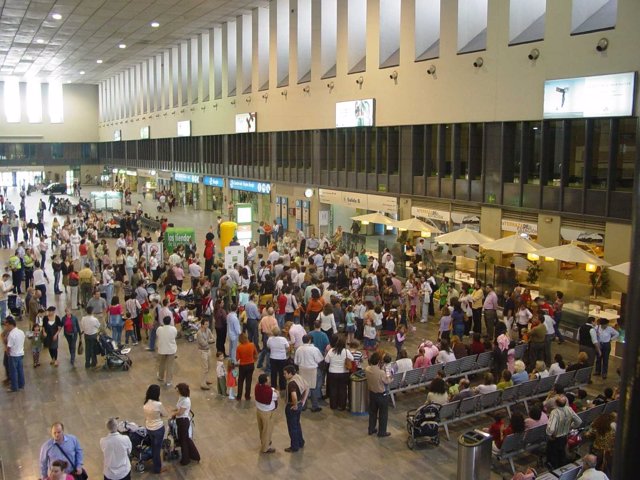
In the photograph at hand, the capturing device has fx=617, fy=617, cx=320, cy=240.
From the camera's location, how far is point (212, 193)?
48031 mm

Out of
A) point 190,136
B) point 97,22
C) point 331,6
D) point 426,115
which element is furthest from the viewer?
point 190,136

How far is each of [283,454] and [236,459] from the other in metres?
0.72

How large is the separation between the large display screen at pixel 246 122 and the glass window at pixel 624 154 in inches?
947

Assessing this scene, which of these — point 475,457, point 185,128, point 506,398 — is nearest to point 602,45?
point 506,398

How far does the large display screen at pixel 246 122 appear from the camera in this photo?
37.4 m

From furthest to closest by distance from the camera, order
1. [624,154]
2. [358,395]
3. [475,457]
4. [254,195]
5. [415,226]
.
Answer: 1. [254,195]
2. [415,226]
3. [624,154]
4. [358,395]
5. [475,457]

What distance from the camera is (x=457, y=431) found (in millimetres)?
10242

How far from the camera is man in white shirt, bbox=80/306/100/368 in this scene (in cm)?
1295

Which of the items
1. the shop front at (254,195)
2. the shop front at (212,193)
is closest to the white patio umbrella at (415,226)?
the shop front at (254,195)

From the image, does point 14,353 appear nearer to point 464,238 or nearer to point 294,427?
point 294,427

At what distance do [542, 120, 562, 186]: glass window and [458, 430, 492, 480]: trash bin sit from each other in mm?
12321

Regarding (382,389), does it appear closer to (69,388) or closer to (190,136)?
(69,388)

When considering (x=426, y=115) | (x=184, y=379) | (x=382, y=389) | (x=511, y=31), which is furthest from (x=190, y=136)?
(x=382, y=389)

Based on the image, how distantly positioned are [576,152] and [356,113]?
11.4m
